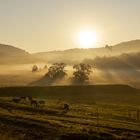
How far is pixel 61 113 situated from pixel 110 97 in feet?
214

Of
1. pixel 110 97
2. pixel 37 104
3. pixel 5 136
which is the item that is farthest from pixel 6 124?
pixel 110 97

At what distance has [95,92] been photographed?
470ft

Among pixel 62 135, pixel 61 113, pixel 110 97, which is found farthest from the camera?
pixel 110 97

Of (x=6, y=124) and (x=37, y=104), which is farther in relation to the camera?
(x=37, y=104)

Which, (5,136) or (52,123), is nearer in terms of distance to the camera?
(5,136)

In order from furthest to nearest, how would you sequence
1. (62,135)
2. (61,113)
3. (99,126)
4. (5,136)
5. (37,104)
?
(37,104) → (61,113) → (99,126) → (62,135) → (5,136)

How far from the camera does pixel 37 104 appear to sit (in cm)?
8094

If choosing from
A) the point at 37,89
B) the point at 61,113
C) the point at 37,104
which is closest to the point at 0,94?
the point at 37,89

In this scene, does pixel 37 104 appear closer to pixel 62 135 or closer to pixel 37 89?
pixel 62 135

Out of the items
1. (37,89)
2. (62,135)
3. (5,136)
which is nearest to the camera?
(5,136)

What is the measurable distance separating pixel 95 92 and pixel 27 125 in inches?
3718

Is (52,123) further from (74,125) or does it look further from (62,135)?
(62,135)

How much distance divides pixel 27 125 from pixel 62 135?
884 cm

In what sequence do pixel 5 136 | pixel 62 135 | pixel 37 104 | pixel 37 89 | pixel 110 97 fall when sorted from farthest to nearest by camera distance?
1. pixel 37 89
2. pixel 110 97
3. pixel 37 104
4. pixel 62 135
5. pixel 5 136
